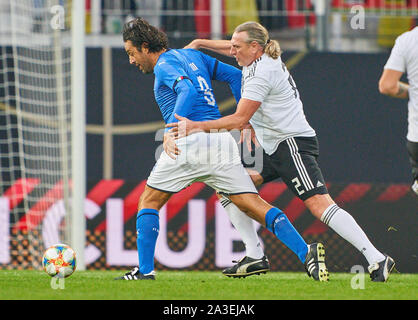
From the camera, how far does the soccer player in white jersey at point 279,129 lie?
6.18 meters

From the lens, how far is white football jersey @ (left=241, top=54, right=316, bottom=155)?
20.7ft

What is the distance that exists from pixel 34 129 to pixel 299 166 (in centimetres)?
503

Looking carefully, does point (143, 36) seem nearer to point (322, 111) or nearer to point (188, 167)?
point (188, 167)

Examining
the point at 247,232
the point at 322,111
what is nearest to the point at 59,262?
the point at 247,232

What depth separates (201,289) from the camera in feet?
18.7

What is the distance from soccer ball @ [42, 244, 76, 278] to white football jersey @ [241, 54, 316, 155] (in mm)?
1590

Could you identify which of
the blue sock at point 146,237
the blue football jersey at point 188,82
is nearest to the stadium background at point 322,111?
the blue football jersey at point 188,82

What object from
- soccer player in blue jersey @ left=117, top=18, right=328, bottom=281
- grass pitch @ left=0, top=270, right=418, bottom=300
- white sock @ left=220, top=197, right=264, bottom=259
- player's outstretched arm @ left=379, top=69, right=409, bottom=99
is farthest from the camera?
white sock @ left=220, top=197, right=264, bottom=259

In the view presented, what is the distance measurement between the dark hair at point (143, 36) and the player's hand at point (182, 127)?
691 millimetres

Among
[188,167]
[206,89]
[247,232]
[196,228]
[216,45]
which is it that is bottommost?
[196,228]

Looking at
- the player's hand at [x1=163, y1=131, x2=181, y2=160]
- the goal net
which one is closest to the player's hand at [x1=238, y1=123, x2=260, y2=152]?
the player's hand at [x1=163, y1=131, x2=181, y2=160]

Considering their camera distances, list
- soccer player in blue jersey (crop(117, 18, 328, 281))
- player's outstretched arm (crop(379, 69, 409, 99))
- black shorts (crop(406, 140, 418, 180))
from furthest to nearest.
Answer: soccer player in blue jersey (crop(117, 18, 328, 281)) < black shorts (crop(406, 140, 418, 180)) < player's outstretched arm (crop(379, 69, 409, 99))

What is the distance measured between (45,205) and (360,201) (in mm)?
3414

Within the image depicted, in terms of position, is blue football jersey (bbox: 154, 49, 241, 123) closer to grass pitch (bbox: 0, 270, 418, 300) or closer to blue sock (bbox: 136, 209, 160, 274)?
blue sock (bbox: 136, 209, 160, 274)
